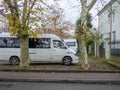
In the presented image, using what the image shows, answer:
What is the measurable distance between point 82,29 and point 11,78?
6275mm

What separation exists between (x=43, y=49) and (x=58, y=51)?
3.77ft

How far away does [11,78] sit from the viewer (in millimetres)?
14227

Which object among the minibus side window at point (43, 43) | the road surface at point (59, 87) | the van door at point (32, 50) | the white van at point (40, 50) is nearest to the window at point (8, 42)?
the white van at point (40, 50)

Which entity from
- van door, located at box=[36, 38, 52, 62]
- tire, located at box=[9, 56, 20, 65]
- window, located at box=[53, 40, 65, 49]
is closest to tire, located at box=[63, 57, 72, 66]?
window, located at box=[53, 40, 65, 49]

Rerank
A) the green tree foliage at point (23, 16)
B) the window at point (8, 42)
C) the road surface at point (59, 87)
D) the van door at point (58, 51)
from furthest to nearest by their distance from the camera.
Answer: the van door at point (58, 51), the window at point (8, 42), the green tree foliage at point (23, 16), the road surface at point (59, 87)

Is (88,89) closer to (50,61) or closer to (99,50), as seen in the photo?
(50,61)

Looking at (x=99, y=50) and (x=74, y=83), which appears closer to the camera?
(x=74, y=83)

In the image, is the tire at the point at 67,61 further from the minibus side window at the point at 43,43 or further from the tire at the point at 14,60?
the tire at the point at 14,60

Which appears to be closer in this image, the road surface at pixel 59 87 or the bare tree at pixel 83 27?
the road surface at pixel 59 87

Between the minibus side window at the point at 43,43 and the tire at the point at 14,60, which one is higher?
Answer: the minibus side window at the point at 43,43

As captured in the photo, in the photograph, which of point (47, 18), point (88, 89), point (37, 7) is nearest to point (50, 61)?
point (47, 18)

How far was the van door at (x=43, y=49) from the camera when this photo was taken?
2364cm

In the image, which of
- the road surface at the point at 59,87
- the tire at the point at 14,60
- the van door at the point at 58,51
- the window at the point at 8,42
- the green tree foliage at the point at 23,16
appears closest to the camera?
the road surface at the point at 59,87

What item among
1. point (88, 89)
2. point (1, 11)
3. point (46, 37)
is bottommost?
point (88, 89)
